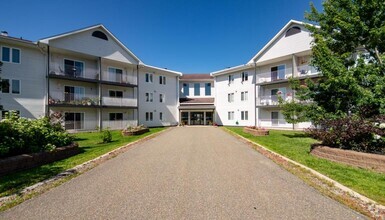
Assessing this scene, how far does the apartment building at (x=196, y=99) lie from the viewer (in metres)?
34.8

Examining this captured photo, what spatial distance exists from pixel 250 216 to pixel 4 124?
30.1 ft

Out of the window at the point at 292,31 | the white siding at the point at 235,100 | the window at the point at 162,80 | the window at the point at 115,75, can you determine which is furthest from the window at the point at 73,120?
the window at the point at 292,31

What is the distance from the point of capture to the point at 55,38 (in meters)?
21.0

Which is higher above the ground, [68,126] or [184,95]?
[184,95]

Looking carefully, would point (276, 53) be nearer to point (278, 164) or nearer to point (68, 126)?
point (278, 164)

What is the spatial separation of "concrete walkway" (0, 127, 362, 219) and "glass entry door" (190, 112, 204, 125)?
28530 millimetres

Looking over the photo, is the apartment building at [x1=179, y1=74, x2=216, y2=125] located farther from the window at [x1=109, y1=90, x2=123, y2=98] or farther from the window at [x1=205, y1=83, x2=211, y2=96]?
the window at [x1=109, y1=90, x2=123, y2=98]

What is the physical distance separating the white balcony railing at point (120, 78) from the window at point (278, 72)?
18985 millimetres

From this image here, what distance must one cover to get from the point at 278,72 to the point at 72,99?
2538 cm

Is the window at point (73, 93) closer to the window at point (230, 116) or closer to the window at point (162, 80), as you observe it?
the window at point (162, 80)

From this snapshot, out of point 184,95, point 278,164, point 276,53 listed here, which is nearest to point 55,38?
point 184,95

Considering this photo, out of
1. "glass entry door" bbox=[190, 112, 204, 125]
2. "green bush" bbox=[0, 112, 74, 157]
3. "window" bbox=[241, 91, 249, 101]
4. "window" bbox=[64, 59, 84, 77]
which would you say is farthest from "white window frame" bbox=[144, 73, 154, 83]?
"green bush" bbox=[0, 112, 74, 157]

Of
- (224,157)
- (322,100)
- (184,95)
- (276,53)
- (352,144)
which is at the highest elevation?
(276,53)

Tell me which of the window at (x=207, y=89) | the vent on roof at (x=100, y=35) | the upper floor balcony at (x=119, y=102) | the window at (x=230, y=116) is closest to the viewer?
the vent on roof at (x=100, y=35)
